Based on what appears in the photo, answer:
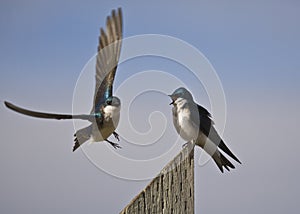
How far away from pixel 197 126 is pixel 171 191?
71.8 inches

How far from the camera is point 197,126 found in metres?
3.64

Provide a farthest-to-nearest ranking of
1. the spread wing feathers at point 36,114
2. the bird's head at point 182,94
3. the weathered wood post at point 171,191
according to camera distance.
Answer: the bird's head at point 182,94 → the spread wing feathers at point 36,114 → the weathered wood post at point 171,191

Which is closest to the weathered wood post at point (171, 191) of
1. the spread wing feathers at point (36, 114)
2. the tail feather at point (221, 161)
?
the spread wing feathers at point (36, 114)

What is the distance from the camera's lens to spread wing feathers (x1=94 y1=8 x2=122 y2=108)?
163 inches

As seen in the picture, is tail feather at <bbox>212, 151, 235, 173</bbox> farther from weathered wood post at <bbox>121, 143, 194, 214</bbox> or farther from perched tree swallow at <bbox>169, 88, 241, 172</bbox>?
weathered wood post at <bbox>121, 143, 194, 214</bbox>

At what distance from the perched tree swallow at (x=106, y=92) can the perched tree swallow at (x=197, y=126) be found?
47cm

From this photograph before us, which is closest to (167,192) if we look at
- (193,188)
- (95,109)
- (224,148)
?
(193,188)

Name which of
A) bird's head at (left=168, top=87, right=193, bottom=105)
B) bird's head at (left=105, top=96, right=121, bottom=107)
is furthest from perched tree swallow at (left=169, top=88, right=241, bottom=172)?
bird's head at (left=105, top=96, right=121, bottom=107)

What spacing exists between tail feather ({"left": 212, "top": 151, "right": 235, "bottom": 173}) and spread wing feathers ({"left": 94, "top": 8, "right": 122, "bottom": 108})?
1.27m

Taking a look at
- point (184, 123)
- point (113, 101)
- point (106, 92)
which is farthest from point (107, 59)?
point (184, 123)

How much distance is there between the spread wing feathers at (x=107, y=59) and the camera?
4.15m

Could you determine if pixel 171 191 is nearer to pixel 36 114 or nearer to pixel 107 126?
pixel 36 114

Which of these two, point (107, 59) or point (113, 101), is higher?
point (107, 59)

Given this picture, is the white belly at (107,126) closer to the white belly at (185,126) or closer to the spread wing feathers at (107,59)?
the spread wing feathers at (107,59)
